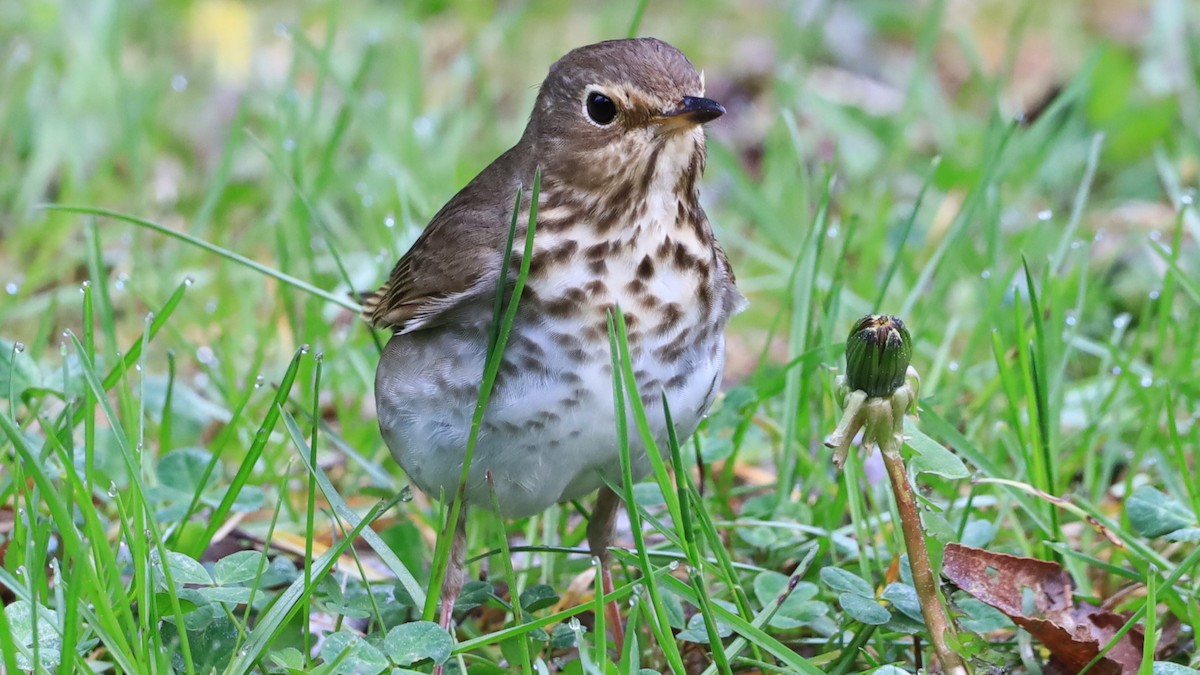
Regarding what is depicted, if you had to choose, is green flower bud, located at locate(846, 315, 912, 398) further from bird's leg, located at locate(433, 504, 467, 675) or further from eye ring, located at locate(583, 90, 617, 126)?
bird's leg, located at locate(433, 504, 467, 675)

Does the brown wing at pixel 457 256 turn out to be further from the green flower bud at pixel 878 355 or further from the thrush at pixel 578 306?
the green flower bud at pixel 878 355

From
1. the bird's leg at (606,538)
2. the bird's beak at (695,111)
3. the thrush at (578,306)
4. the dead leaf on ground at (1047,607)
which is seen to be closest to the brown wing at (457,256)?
the thrush at (578,306)

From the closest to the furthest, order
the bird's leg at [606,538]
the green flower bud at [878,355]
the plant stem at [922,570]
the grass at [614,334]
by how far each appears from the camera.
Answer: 1. the green flower bud at [878,355]
2. the plant stem at [922,570]
3. the grass at [614,334]
4. the bird's leg at [606,538]

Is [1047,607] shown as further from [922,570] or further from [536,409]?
[536,409]

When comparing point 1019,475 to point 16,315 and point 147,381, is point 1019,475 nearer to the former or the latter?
point 147,381

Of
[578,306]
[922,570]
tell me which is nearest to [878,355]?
[922,570]

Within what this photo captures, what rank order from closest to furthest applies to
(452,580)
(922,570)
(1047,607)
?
(922,570), (1047,607), (452,580)

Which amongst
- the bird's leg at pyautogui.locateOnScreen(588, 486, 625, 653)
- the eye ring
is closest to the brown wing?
the eye ring
